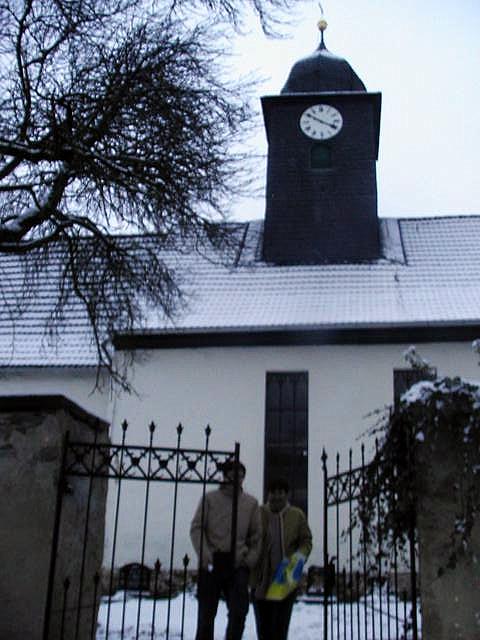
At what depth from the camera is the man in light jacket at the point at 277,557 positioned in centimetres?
604

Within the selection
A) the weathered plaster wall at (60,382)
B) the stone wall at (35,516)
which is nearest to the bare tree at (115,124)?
the stone wall at (35,516)

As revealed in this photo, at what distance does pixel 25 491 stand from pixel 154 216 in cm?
375

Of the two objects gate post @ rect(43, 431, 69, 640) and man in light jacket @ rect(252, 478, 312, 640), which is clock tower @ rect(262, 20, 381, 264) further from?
gate post @ rect(43, 431, 69, 640)

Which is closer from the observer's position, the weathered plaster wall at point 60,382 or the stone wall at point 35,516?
the stone wall at point 35,516

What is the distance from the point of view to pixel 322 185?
60.0 ft

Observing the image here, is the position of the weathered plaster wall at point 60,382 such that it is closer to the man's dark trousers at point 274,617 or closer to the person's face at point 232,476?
the man's dark trousers at point 274,617

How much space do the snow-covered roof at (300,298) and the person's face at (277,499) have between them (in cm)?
785

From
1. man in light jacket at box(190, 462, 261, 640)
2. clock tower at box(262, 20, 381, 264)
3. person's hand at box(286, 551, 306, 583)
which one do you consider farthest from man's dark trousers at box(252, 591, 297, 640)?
clock tower at box(262, 20, 381, 264)

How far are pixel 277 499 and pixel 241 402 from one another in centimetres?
837

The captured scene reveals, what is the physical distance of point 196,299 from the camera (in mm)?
15453

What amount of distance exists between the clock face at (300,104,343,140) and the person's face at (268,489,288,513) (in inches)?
551

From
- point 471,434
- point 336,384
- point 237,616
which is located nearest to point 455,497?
point 471,434

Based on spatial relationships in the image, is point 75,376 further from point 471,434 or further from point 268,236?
point 471,434

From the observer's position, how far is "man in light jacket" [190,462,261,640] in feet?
18.1
